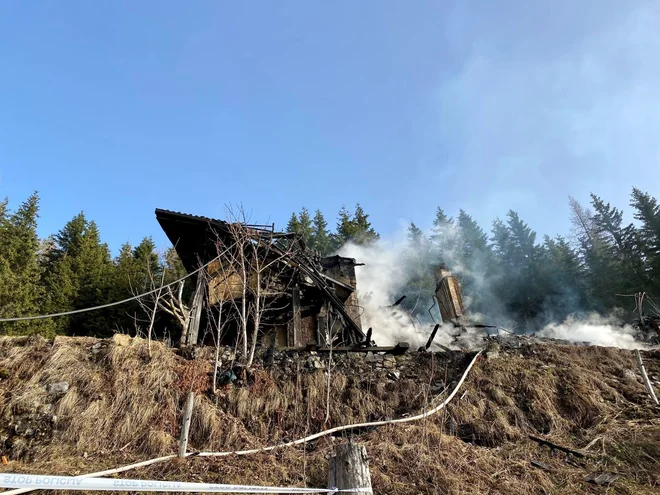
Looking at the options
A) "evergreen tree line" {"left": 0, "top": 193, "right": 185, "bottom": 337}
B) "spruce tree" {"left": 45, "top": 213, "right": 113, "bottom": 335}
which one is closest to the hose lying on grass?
"evergreen tree line" {"left": 0, "top": 193, "right": 185, "bottom": 337}

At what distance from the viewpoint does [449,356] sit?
357 inches

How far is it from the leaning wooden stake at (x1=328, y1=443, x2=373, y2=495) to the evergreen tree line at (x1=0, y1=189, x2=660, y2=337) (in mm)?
10376

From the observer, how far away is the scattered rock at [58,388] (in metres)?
6.38

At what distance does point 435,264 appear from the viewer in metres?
31.2

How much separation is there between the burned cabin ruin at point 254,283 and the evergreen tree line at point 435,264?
2.33 metres

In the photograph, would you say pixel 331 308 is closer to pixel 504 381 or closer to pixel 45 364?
pixel 504 381

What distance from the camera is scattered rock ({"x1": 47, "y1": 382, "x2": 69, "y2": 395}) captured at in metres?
6.38

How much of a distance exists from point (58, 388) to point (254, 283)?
540cm

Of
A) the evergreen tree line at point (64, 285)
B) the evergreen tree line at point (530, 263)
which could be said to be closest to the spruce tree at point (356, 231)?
the evergreen tree line at point (530, 263)

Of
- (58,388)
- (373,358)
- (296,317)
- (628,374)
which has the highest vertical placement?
(296,317)

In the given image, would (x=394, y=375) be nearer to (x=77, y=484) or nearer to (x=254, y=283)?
(x=254, y=283)

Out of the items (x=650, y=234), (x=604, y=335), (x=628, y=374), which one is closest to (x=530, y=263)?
(x=650, y=234)

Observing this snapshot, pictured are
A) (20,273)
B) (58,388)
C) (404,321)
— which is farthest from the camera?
(404,321)

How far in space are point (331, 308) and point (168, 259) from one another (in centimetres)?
1653
